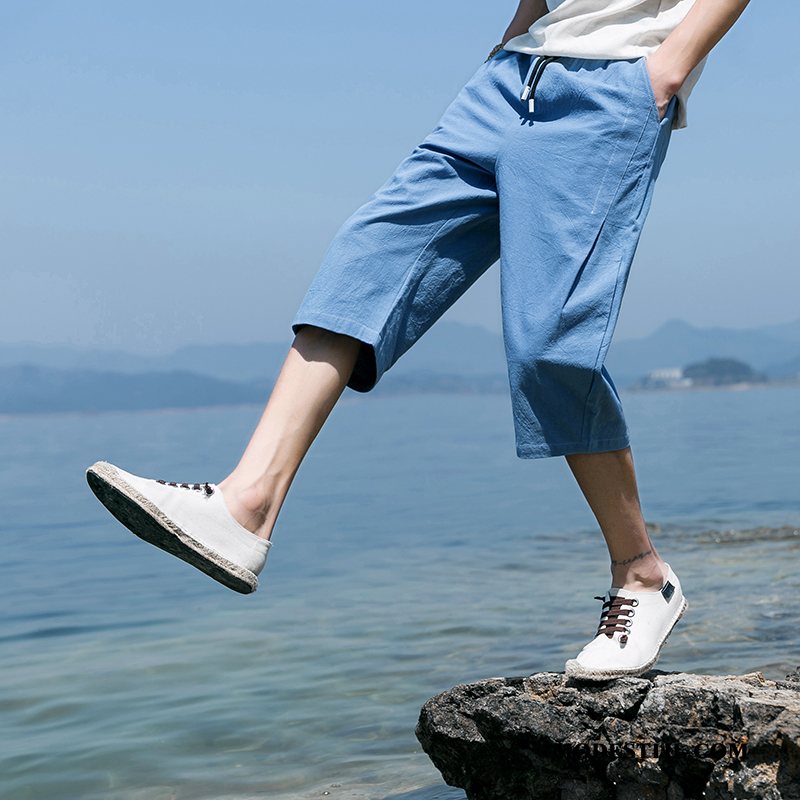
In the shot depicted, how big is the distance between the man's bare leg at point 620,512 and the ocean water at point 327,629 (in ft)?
3.32

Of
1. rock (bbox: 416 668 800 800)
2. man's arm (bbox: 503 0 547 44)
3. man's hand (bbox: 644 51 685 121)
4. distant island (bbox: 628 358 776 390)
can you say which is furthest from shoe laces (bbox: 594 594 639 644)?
distant island (bbox: 628 358 776 390)

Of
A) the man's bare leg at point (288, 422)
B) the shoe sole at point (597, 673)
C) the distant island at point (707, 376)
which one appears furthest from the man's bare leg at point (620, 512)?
the distant island at point (707, 376)

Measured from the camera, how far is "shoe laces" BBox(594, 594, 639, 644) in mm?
3080

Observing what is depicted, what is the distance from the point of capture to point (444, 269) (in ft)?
9.82

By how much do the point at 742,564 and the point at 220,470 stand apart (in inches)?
560

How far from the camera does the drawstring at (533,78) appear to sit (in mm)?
2922

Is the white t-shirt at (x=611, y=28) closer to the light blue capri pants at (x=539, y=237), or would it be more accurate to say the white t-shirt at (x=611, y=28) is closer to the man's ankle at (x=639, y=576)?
the light blue capri pants at (x=539, y=237)

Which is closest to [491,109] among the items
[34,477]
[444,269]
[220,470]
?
[444,269]

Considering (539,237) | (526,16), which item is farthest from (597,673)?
(526,16)

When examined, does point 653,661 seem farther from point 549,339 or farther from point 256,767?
point 256,767

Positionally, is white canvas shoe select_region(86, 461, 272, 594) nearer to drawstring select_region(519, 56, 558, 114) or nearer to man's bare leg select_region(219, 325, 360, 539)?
man's bare leg select_region(219, 325, 360, 539)

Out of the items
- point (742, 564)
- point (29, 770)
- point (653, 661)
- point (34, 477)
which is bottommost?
point (34, 477)

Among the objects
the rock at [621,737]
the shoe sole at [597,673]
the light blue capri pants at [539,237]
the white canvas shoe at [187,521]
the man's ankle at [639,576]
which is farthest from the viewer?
the man's ankle at [639,576]

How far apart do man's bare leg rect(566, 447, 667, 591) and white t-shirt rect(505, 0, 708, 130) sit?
0.89 meters
